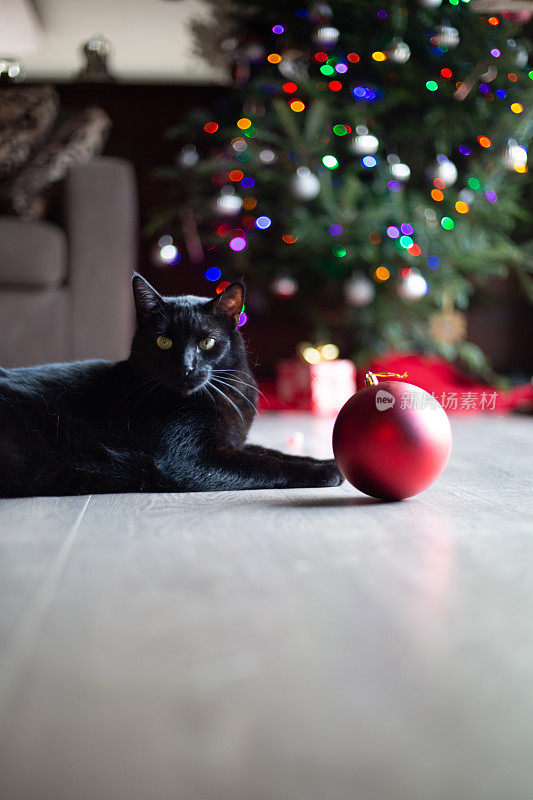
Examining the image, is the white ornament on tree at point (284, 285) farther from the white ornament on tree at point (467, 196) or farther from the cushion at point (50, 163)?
the cushion at point (50, 163)

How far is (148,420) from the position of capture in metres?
1.12

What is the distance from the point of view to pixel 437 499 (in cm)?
107

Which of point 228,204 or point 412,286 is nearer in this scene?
point 412,286

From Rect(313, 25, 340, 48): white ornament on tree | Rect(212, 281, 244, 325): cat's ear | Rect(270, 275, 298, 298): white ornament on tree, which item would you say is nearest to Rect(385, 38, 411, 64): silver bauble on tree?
Rect(313, 25, 340, 48): white ornament on tree

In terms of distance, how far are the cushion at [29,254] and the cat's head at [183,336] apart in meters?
1.23

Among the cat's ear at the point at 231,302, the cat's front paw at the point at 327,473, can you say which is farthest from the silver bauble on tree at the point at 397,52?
the cat's front paw at the point at 327,473

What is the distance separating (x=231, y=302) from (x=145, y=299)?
0.14 m

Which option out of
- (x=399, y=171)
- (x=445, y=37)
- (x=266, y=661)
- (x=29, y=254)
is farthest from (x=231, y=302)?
(x=445, y=37)

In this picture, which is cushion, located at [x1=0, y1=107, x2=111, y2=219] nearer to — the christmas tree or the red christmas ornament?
the christmas tree

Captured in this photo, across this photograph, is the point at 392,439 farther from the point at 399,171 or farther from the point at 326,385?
the point at 399,171

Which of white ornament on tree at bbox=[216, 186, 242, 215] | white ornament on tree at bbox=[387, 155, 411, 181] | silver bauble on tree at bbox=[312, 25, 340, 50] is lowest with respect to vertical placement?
white ornament on tree at bbox=[216, 186, 242, 215]

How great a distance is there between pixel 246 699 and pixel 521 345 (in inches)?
138

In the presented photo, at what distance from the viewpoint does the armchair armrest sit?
2.38m

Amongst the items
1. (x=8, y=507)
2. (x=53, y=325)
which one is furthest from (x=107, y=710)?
(x=53, y=325)
